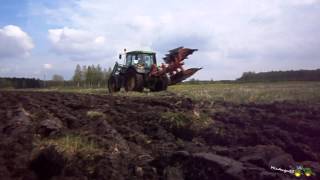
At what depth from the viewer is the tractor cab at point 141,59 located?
2436 centimetres

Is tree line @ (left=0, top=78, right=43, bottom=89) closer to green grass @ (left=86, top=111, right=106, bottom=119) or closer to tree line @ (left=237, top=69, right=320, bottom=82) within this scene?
tree line @ (left=237, top=69, right=320, bottom=82)

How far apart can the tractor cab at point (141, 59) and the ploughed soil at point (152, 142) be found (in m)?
9.44

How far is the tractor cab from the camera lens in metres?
24.4

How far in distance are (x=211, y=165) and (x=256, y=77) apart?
5960 cm

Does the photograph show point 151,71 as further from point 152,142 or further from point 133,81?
point 152,142

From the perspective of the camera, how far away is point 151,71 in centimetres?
2397

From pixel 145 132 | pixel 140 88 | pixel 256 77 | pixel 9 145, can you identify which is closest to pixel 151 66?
pixel 140 88

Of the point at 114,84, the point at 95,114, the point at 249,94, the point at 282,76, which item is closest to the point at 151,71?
the point at 114,84

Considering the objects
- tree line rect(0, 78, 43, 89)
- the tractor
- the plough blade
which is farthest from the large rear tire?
tree line rect(0, 78, 43, 89)

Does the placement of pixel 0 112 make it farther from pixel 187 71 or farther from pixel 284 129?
pixel 187 71

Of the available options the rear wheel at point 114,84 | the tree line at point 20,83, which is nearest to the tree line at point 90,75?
the tree line at point 20,83

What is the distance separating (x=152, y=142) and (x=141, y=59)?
1519 centimetres

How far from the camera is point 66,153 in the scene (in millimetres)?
8266

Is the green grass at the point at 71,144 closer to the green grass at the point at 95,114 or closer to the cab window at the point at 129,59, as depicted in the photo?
the green grass at the point at 95,114
